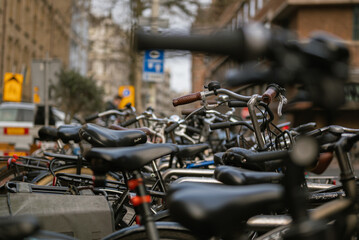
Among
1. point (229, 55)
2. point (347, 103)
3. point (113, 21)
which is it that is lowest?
point (347, 103)

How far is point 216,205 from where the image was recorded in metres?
1.67

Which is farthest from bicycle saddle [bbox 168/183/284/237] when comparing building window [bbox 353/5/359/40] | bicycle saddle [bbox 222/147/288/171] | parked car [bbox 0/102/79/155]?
building window [bbox 353/5/359/40]

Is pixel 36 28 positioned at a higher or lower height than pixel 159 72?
higher

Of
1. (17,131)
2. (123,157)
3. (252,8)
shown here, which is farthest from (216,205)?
(252,8)

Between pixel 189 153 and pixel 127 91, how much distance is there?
16004 millimetres

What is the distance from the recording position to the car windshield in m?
15.4

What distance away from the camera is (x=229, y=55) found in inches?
62.3

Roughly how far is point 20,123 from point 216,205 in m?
14.4

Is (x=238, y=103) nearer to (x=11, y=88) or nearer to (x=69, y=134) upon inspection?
(x=69, y=134)

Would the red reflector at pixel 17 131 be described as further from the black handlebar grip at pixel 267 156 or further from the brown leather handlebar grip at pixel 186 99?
the black handlebar grip at pixel 267 156

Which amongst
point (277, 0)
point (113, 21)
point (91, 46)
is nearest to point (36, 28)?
point (91, 46)

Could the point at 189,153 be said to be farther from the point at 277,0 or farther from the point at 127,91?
the point at 277,0

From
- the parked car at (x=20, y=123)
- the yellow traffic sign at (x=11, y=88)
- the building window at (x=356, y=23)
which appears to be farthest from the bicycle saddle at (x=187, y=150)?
the building window at (x=356, y=23)

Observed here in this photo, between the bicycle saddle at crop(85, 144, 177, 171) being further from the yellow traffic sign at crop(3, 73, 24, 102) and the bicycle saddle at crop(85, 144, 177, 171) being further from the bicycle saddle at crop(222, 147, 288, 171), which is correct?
the yellow traffic sign at crop(3, 73, 24, 102)
